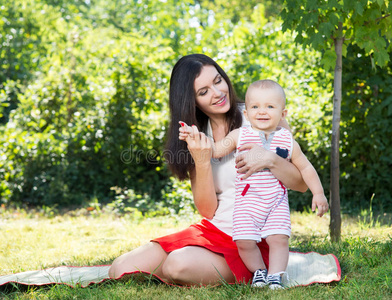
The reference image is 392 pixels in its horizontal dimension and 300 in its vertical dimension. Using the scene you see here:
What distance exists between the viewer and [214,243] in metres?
2.78

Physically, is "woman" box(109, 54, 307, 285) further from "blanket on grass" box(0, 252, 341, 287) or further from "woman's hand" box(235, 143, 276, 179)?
"blanket on grass" box(0, 252, 341, 287)

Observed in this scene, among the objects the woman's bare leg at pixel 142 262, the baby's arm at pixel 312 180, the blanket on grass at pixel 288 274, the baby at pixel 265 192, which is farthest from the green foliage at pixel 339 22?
the woman's bare leg at pixel 142 262

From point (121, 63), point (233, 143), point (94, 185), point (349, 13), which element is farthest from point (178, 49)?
point (233, 143)

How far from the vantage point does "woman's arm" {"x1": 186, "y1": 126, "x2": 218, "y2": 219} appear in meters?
2.59

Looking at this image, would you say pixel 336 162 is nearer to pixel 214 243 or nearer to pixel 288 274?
pixel 288 274

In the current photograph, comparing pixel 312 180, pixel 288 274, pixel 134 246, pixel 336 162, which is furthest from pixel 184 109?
pixel 134 246

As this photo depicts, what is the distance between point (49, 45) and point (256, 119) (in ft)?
24.8

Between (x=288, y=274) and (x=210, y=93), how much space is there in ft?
3.93

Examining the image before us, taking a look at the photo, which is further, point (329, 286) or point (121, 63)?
point (121, 63)

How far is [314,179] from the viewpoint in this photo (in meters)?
2.64

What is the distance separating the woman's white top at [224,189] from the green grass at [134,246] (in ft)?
1.39

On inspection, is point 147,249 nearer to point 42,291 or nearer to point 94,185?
point 42,291

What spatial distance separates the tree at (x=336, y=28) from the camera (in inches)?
129

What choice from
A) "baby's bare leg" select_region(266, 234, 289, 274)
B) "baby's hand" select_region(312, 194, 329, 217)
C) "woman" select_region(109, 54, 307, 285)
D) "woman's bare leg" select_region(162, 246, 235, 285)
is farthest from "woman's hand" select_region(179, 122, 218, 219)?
"baby's hand" select_region(312, 194, 329, 217)
